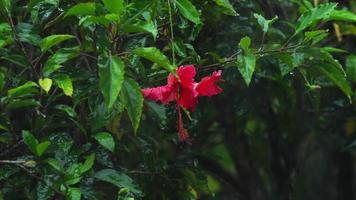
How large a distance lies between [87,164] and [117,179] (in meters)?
0.12

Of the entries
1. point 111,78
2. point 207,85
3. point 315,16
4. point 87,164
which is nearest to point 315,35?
point 315,16

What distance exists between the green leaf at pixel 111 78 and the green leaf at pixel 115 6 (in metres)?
0.12

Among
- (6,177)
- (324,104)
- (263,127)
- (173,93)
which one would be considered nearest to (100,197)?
(6,177)

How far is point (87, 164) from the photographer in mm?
1996

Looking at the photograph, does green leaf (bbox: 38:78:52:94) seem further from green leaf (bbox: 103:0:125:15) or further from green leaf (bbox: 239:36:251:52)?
green leaf (bbox: 239:36:251:52)

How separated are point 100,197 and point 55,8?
596 mm

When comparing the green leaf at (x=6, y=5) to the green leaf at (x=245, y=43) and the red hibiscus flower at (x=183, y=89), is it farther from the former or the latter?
the green leaf at (x=245, y=43)

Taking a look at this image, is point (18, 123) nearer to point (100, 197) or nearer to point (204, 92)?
point (100, 197)

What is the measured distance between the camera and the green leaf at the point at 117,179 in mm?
2039

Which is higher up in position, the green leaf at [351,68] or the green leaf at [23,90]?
the green leaf at [23,90]

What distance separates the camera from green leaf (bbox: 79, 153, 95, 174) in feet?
6.47

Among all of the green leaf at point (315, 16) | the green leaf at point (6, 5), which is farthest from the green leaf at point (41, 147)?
the green leaf at point (315, 16)

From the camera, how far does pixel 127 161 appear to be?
2.55m

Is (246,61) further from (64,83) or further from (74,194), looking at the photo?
(74,194)
